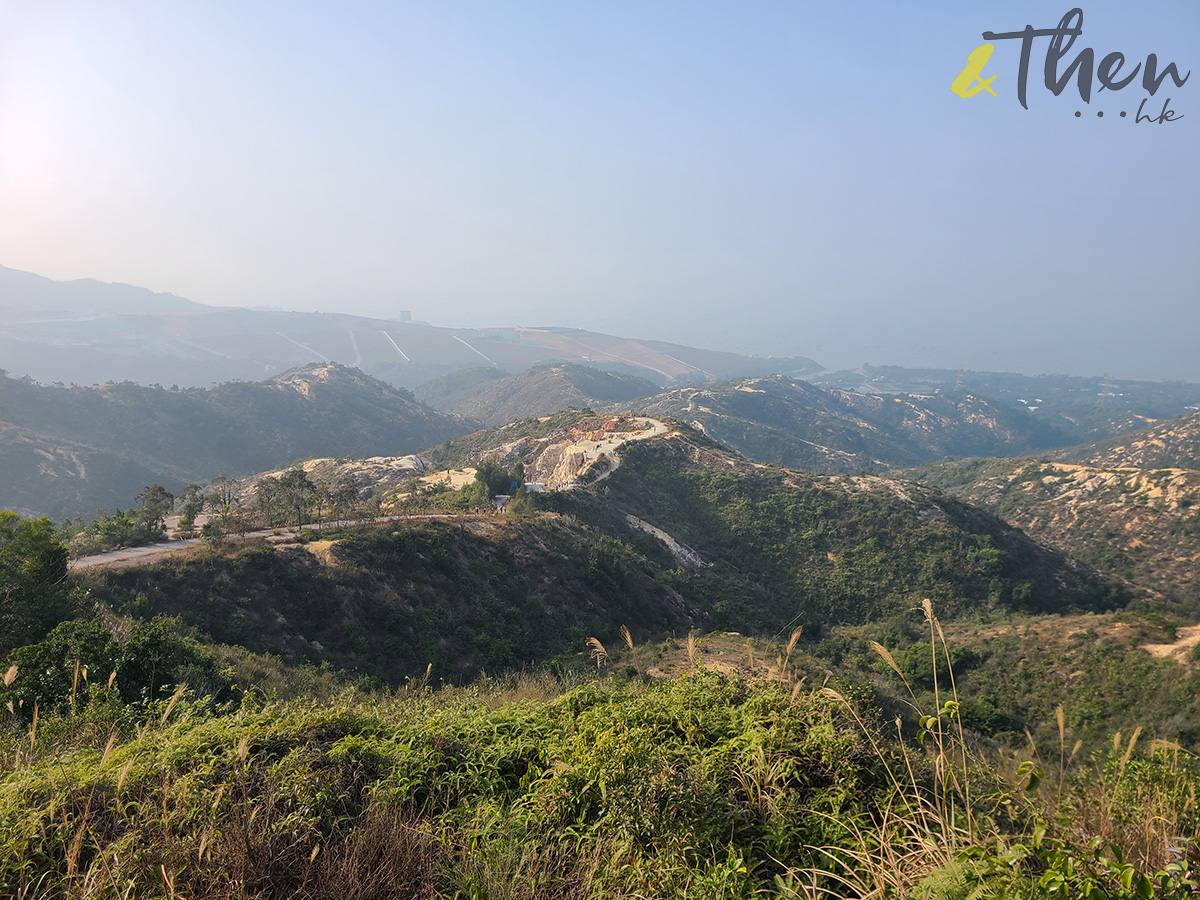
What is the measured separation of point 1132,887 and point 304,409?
15151 cm

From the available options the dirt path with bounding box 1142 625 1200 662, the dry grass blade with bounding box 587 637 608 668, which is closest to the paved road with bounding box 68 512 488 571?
the dry grass blade with bounding box 587 637 608 668

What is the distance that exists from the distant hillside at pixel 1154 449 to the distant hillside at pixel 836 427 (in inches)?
1557

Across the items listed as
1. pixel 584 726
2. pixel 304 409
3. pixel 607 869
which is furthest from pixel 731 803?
pixel 304 409

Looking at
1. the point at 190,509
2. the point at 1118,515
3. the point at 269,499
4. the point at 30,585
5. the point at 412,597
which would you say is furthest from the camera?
the point at 1118,515

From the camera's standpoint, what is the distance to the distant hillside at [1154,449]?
307 ft

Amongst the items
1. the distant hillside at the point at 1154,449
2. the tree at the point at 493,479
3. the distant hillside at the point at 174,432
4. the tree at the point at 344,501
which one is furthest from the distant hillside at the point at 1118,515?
the distant hillside at the point at 174,432

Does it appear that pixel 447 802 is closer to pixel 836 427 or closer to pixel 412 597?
pixel 412 597

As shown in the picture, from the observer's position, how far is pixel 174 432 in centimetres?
10850

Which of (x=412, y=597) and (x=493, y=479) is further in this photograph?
(x=493, y=479)

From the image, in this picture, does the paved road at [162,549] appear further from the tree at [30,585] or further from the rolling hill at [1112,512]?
the rolling hill at [1112,512]

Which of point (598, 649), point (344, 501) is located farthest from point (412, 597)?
point (598, 649)

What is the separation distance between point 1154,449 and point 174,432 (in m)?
203

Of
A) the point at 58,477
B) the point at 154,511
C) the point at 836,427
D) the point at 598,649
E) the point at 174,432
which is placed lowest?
the point at 58,477

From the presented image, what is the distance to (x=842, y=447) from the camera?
5576 inches
